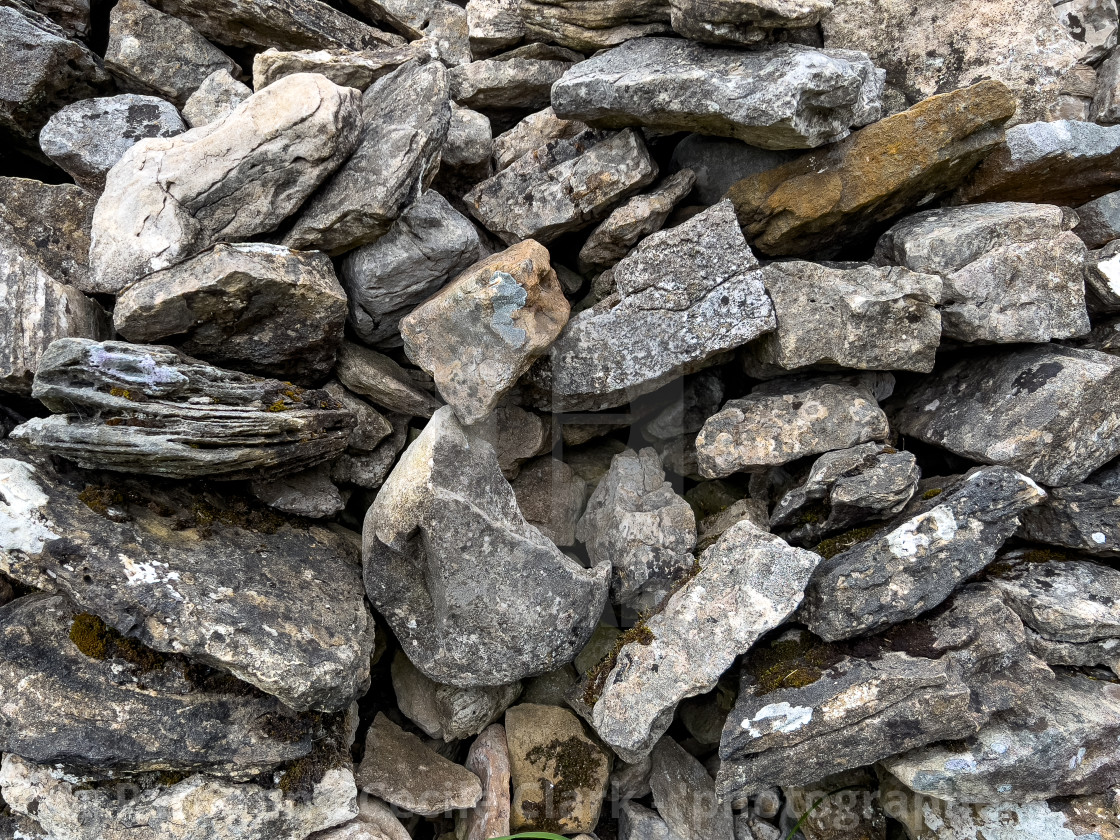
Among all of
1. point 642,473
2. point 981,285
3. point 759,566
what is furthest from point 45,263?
point 981,285

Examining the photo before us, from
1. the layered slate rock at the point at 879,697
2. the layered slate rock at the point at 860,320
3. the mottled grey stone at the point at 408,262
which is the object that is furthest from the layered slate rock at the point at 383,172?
the layered slate rock at the point at 879,697

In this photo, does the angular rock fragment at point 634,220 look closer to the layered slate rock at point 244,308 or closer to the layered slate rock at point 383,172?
the layered slate rock at point 383,172

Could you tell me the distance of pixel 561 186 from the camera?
4.82m

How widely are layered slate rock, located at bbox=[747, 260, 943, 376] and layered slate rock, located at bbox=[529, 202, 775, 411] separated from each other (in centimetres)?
19

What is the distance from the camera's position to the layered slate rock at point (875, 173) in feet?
14.3

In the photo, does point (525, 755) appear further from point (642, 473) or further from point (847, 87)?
point (847, 87)

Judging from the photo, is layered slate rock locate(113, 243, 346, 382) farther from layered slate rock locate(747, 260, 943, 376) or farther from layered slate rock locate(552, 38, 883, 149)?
layered slate rock locate(747, 260, 943, 376)

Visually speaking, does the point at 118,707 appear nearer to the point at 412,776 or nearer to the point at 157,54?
the point at 412,776

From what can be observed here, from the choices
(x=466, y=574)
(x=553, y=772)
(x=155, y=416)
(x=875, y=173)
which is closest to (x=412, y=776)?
(x=553, y=772)

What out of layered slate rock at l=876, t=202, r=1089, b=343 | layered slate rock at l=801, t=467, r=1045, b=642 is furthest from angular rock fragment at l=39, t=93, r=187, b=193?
layered slate rock at l=801, t=467, r=1045, b=642

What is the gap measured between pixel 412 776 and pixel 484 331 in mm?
2867

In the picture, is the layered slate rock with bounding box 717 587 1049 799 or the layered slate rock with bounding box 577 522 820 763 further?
the layered slate rock with bounding box 577 522 820 763

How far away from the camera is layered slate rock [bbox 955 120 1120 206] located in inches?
182

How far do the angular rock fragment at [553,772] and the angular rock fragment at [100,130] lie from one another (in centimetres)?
469
